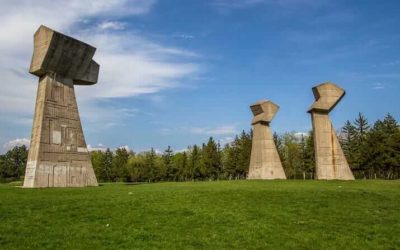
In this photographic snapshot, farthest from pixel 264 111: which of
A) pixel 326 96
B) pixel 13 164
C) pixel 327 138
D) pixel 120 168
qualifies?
pixel 13 164

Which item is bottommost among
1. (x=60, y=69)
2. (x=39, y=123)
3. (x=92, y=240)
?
(x=92, y=240)

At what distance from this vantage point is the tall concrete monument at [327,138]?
3575 cm

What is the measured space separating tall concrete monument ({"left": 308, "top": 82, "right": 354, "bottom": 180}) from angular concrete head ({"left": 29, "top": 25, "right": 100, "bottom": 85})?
19.9 m

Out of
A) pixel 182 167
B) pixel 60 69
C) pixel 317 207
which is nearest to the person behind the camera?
pixel 317 207

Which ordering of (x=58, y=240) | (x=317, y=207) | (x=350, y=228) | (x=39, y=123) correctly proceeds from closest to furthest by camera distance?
(x=58, y=240) < (x=350, y=228) < (x=317, y=207) < (x=39, y=123)

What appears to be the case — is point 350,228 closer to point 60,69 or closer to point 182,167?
point 60,69

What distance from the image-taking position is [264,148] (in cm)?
3975

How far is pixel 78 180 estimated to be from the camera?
29781mm

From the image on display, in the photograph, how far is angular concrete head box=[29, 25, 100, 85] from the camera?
2841 centimetres

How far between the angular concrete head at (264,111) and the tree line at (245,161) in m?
24.0

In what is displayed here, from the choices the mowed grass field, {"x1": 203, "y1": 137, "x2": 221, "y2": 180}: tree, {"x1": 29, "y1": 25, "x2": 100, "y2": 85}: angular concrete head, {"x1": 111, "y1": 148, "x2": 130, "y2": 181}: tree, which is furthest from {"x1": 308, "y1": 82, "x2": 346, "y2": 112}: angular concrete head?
{"x1": 111, "y1": 148, "x2": 130, "y2": 181}: tree

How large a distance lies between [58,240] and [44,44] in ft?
68.7

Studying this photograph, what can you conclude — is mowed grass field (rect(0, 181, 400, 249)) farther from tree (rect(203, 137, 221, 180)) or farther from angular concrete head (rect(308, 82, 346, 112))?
tree (rect(203, 137, 221, 180))

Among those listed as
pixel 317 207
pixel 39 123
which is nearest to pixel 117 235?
pixel 317 207
